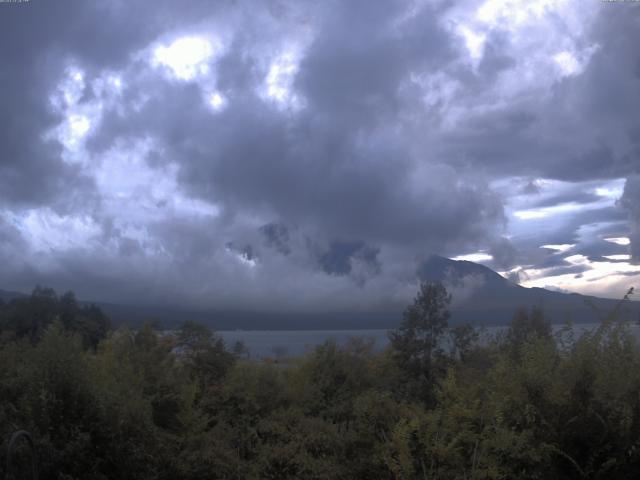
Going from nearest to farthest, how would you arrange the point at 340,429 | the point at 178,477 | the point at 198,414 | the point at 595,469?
the point at 595,469 < the point at 178,477 < the point at 340,429 < the point at 198,414

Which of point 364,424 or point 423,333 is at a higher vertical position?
point 423,333

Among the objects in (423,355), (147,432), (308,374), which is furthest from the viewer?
(423,355)

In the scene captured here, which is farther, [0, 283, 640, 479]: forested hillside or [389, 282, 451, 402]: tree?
[389, 282, 451, 402]: tree

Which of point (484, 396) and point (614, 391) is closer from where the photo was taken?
point (614, 391)

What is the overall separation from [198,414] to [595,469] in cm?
1039

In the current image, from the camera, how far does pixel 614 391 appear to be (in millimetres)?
10633

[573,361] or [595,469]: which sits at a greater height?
[573,361]

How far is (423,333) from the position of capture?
29375mm

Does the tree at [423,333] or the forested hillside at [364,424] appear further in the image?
the tree at [423,333]

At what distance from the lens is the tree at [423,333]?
1115 inches

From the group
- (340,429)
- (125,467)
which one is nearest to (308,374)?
(340,429)

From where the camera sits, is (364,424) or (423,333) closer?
(364,424)

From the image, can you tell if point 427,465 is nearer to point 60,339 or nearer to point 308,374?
point 60,339

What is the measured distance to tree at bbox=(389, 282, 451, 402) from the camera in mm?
28328
